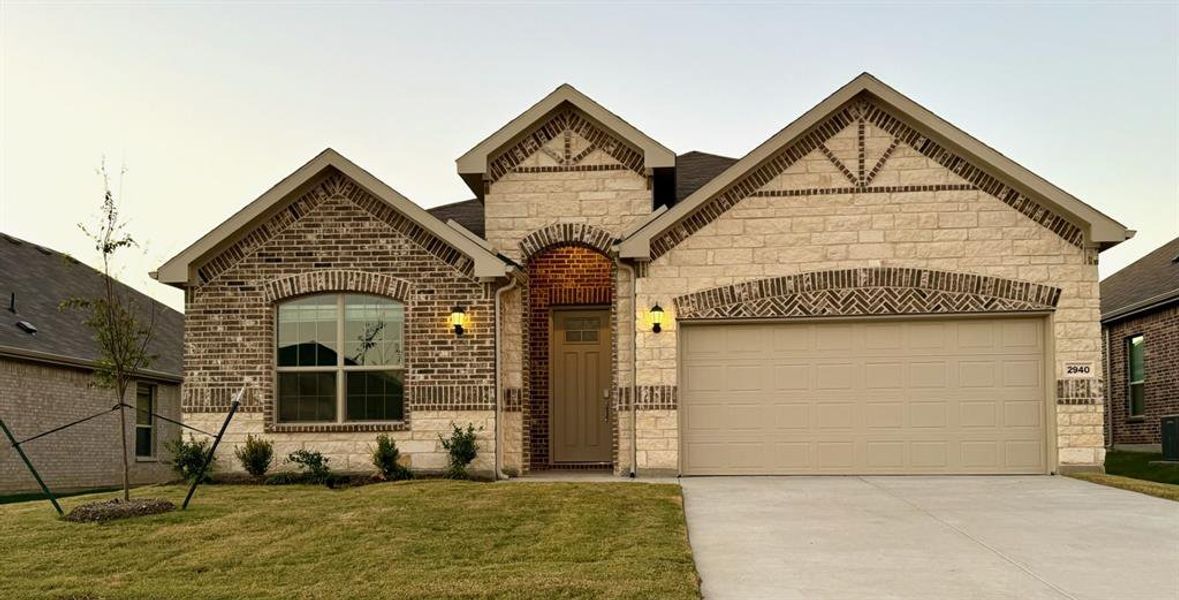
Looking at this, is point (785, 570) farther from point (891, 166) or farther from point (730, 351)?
point (891, 166)

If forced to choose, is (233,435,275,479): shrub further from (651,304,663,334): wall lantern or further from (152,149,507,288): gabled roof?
(651,304,663,334): wall lantern

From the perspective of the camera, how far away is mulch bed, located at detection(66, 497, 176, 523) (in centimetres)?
1130

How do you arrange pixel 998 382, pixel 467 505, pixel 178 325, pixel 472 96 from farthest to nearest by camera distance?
pixel 178 325 < pixel 472 96 < pixel 998 382 < pixel 467 505

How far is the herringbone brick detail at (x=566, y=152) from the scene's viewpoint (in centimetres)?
1566

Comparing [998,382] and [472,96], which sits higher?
[472,96]

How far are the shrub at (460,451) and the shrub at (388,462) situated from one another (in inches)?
23.2

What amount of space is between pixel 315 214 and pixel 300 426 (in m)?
2.93

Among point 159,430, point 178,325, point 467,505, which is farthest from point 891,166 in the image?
point 178,325

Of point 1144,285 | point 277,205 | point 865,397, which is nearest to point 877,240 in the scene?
point 865,397

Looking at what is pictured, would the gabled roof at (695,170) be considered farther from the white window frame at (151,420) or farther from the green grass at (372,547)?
the white window frame at (151,420)

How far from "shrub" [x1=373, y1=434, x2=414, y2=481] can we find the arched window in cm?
53

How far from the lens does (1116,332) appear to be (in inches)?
924

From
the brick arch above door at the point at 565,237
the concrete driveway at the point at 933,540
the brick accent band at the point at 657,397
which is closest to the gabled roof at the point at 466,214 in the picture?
the brick arch above door at the point at 565,237

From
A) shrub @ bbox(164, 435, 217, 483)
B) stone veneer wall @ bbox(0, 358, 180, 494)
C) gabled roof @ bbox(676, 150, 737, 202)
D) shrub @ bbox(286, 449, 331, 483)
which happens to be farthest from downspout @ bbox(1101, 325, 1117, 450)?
stone veneer wall @ bbox(0, 358, 180, 494)
